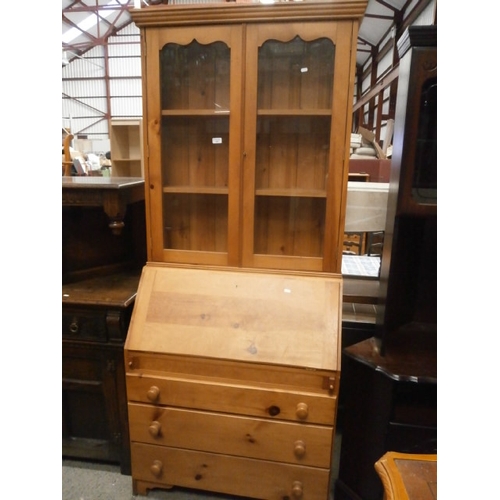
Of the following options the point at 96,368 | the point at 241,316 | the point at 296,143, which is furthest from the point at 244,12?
the point at 96,368

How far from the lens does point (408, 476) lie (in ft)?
2.37

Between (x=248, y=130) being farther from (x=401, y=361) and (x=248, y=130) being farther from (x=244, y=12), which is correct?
(x=401, y=361)

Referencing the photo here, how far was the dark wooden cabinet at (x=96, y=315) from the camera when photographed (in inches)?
54.6

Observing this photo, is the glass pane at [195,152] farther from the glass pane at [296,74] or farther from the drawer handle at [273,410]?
the drawer handle at [273,410]

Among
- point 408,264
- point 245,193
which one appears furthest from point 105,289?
point 408,264

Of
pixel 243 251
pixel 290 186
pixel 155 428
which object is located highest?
pixel 290 186

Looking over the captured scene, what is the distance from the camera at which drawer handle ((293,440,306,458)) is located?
1195mm

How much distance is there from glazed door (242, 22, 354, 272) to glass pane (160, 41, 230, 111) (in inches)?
4.7

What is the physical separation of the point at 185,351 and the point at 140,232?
737mm

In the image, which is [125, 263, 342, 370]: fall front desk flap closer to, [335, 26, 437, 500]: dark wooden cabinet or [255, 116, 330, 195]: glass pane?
[335, 26, 437, 500]: dark wooden cabinet

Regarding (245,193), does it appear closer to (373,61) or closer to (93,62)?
(373,61)

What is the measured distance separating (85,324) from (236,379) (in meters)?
0.64

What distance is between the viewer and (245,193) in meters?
1.29

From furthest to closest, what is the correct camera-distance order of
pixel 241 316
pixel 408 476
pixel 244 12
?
pixel 241 316, pixel 244 12, pixel 408 476
